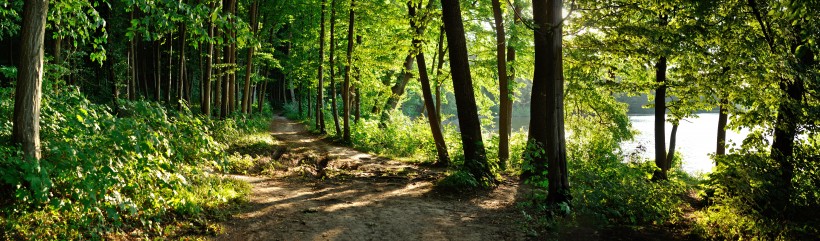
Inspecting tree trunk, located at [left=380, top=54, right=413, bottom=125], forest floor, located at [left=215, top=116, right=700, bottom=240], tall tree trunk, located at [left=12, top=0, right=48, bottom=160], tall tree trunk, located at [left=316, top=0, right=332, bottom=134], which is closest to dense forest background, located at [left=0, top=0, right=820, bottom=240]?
tall tree trunk, located at [left=12, top=0, right=48, bottom=160]

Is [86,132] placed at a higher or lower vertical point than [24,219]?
higher

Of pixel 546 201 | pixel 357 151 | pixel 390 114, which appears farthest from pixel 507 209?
pixel 390 114

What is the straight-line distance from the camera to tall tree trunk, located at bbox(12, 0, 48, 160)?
166 inches

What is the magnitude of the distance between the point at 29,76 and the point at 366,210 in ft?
14.6

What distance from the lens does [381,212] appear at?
7.10 m

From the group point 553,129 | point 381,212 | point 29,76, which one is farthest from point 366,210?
point 29,76

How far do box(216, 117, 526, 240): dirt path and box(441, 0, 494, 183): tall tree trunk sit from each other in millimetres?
610

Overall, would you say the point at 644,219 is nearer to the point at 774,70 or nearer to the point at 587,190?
the point at 587,190

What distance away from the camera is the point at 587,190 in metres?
6.73

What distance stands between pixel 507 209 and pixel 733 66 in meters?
4.10

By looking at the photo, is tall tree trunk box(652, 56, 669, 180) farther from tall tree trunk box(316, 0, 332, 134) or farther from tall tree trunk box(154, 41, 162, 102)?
tall tree trunk box(154, 41, 162, 102)

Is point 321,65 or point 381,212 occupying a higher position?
point 321,65

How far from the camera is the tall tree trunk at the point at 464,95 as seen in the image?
9109 millimetres

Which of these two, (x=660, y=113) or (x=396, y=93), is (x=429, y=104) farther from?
(x=396, y=93)
